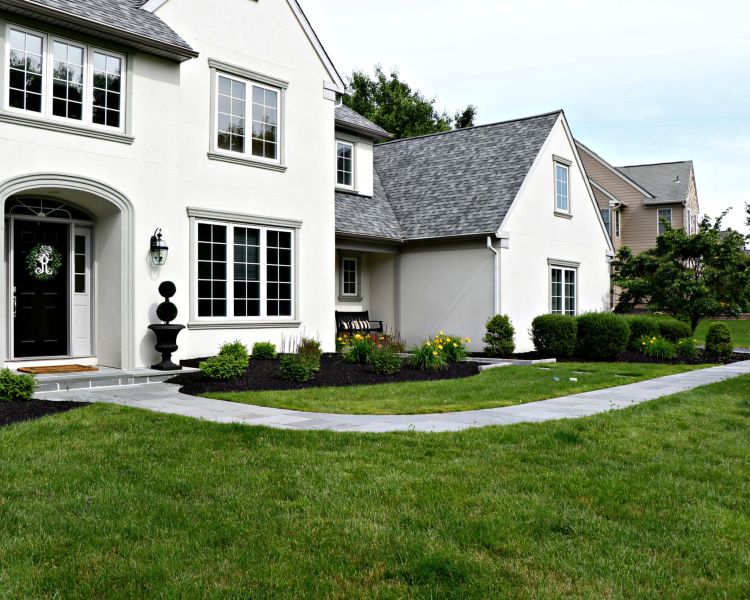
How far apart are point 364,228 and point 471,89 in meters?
28.5

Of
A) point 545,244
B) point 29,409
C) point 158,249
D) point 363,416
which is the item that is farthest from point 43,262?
point 545,244

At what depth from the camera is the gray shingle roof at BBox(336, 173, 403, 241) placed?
1716 cm

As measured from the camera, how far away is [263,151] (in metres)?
14.2

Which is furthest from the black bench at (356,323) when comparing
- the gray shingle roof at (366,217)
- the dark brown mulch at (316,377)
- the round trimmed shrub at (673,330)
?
the round trimmed shrub at (673,330)

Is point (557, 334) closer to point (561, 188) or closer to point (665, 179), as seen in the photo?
point (561, 188)

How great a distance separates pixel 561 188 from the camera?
65.4 ft

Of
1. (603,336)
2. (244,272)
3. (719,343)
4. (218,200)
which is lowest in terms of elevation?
(719,343)

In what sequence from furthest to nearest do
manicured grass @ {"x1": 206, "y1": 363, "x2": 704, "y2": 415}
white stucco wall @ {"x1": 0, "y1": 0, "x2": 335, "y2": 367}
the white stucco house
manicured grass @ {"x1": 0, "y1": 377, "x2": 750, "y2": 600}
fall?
white stucco wall @ {"x1": 0, "y1": 0, "x2": 335, "y2": 367} → the white stucco house → manicured grass @ {"x1": 206, "y1": 363, "x2": 704, "y2": 415} → manicured grass @ {"x1": 0, "y1": 377, "x2": 750, "y2": 600}

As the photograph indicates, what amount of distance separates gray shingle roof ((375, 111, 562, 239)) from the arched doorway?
851 cm

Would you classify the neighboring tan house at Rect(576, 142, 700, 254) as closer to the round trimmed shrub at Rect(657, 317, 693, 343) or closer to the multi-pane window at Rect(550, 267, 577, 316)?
the multi-pane window at Rect(550, 267, 577, 316)

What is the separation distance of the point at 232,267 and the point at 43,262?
343 cm

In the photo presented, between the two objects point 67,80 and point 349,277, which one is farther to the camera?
point 349,277

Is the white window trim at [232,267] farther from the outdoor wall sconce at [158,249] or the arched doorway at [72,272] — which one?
the arched doorway at [72,272]

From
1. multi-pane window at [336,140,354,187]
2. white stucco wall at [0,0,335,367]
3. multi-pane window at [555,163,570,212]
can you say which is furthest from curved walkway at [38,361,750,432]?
multi-pane window at [555,163,570,212]
